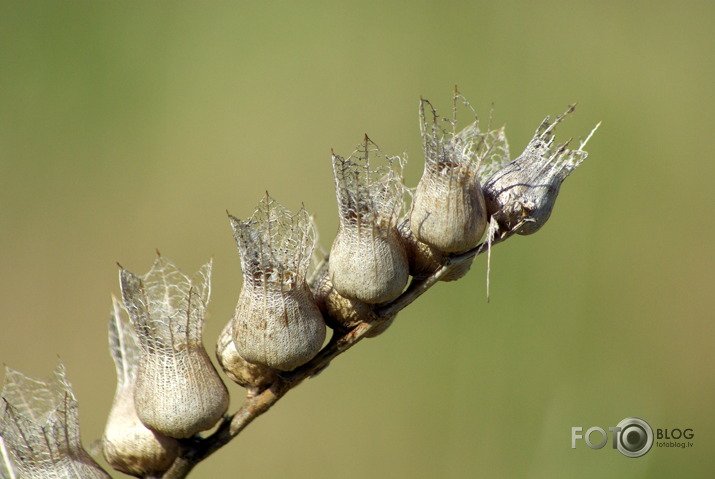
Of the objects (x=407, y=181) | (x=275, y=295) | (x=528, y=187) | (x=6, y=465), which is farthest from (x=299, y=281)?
(x=407, y=181)

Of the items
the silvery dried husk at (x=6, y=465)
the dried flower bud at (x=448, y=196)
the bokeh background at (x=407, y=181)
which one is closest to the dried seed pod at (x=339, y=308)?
the dried flower bud at (x=448, y=196)

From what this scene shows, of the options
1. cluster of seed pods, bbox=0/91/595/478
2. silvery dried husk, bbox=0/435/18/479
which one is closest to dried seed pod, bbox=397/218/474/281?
cluster of seed pods, bbox=0/91/595/478

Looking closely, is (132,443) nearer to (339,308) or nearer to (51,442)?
(51,442)

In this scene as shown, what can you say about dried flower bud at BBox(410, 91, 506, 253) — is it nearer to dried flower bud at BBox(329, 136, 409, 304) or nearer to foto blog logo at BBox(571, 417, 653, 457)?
dried flower bud at BBox(329, 136, 409, 304)

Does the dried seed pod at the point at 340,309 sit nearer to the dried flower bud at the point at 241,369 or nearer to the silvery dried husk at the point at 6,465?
the dried flower bud at the point at 241,369

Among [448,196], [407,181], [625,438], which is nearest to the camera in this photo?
[448,196]
